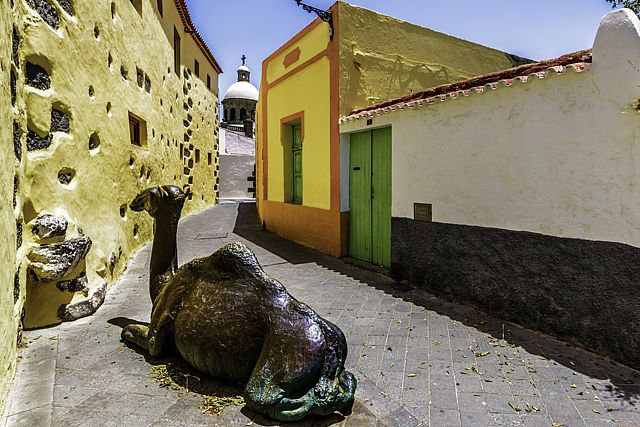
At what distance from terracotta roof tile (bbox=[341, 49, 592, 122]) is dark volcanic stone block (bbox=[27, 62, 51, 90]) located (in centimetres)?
419

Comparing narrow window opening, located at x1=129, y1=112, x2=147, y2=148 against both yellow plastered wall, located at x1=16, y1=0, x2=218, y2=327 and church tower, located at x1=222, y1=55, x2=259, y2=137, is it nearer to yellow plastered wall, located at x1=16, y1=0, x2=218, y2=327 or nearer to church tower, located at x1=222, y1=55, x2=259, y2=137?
yellow plastered wall, located at x1=16, y1=0, x2=218, y2=327

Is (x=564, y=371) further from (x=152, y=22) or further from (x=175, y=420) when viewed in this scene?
(x=152, y=22)

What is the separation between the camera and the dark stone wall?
3.16 meters

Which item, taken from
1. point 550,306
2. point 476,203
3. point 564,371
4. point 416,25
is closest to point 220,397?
point 564,371

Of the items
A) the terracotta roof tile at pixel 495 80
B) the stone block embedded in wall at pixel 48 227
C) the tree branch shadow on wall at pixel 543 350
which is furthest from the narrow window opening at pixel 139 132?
the tree branch shadow on wall at pixel 543 350

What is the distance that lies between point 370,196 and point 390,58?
115 inches

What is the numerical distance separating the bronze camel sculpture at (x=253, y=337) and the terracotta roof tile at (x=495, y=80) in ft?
10.6

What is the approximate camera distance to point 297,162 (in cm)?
883

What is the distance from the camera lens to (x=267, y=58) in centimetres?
957

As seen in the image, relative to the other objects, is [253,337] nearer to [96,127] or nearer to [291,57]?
[96,127]

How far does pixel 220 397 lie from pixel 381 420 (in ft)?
3.35

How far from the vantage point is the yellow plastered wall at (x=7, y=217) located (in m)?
2.47

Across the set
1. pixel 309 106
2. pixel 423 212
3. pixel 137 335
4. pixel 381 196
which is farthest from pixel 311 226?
pixel 137 335

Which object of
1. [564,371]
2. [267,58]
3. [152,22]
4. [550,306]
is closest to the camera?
[564,371]
